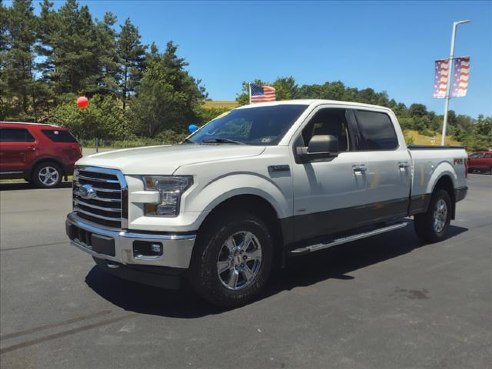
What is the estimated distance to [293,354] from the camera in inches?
139

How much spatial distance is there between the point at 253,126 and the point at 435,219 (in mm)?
3598

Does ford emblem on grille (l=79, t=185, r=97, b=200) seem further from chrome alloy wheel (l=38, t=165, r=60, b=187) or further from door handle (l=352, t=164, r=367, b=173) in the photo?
chrome alloy wheel (l=38, t=165, r=60, b=187)

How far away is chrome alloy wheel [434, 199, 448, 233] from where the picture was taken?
24.4 ft

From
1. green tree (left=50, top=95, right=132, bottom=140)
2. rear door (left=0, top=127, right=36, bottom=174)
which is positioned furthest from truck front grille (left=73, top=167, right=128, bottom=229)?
green tree (left=50, top=95, right=132, bottom=140)

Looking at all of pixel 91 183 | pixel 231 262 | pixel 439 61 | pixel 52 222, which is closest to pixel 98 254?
pixel 91 183

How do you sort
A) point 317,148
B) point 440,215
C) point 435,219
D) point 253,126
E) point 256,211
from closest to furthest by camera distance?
point 256,211 → point 317,148 → point 253,126 → point 435,219 → point 440,215

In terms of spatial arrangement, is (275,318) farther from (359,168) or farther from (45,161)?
(45,161)

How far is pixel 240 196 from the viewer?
4.46 meters

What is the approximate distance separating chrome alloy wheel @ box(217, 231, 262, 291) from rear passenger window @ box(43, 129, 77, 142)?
11353mm

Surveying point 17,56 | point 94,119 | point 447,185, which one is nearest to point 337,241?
point 447,185

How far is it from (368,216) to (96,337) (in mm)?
3430

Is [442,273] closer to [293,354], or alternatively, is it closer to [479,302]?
[479,302]

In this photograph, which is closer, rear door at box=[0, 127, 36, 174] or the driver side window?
the driver side window

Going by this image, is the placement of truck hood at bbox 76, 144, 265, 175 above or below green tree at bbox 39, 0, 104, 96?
below
